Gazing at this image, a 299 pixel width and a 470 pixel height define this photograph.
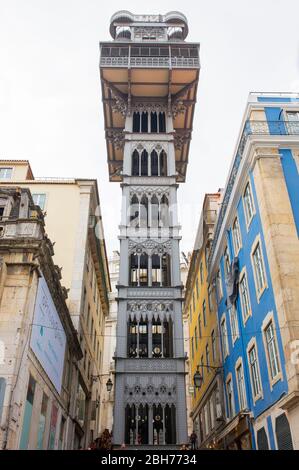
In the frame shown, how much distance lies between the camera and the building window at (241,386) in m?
24.1

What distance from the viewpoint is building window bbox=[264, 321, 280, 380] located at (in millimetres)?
18812

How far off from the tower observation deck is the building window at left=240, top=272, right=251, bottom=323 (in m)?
8.57

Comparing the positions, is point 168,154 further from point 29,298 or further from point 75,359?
point 29,298

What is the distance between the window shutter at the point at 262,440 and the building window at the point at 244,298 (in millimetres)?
5570

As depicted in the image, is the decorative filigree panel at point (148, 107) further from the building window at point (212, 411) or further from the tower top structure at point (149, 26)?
the building window at point (212, 411)

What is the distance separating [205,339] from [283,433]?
19.5m

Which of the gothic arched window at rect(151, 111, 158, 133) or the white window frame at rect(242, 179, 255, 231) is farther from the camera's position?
the gothic arched window at rect(151, 111, 158, 133)

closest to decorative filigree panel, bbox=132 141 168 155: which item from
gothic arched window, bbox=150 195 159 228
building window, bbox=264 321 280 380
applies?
gothic arched window, bbox=150 195 159 228

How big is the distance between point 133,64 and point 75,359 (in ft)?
97.0

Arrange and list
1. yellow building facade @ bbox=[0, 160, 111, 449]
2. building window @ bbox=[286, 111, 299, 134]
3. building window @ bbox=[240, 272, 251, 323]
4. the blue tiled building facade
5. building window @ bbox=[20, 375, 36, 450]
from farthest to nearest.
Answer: yellow building facade @ bbox=[0, 160, 111, 449] → building window @ bbox=[240, 272, 251, 323] → building window @ bbox=[286, 111, 299, 134] → the blue tiled building facade → building window @ bbox=[20, 375, 36, 450]

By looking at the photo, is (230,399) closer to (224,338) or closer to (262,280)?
(224,338)

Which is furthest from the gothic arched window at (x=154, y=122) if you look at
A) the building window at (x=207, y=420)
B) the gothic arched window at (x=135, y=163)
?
the building window at (x=207, y=420)

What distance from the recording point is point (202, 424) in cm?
3738

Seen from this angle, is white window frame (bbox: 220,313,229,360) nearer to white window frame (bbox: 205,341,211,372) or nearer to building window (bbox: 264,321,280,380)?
white window frame (bbox: 205,341,211,372)
